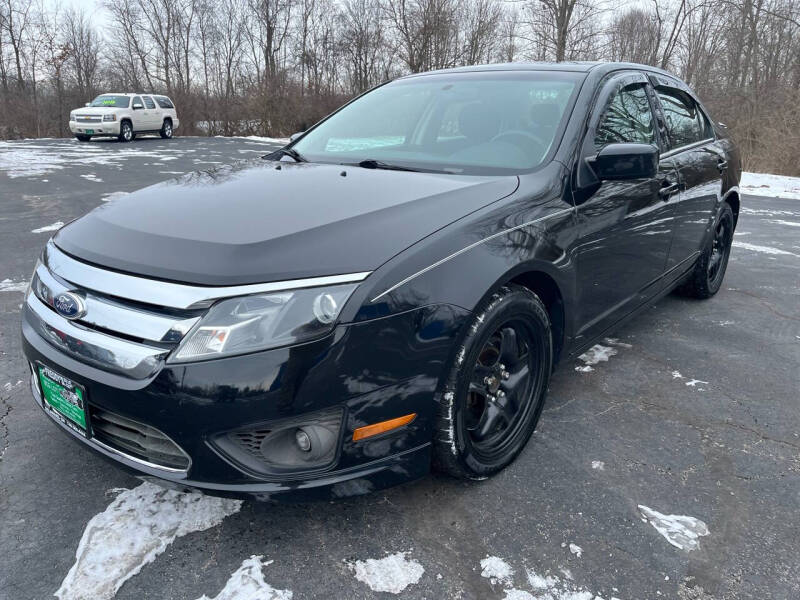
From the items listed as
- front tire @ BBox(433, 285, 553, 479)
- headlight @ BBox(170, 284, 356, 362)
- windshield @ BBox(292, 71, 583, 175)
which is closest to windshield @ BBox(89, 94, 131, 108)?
windshield @ BBox(292, 71, 583, 175)

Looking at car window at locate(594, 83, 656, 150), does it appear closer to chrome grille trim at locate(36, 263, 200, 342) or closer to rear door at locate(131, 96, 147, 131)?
chrome grille trim at locate(36, 263, 200, 342)

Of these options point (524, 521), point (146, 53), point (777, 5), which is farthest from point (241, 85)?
point (524, 521)

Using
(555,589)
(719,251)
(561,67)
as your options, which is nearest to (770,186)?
(719,251)

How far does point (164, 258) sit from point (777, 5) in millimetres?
24704

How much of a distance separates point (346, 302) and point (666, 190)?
228cm

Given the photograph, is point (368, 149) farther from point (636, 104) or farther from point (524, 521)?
point (524, 521)

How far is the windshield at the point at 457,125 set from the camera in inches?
101

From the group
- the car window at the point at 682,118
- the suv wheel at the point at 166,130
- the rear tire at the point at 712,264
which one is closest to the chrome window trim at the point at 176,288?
the car window at the point at 682,118

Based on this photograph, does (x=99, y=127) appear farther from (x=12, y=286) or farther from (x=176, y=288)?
(x=176, y=288)

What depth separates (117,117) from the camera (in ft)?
65.1

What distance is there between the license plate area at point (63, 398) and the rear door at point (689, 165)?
3.05m

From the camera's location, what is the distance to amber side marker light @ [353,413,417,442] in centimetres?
171

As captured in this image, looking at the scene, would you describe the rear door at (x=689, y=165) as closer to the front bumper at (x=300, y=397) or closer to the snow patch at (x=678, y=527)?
the snow patch at (x=678, y=527)

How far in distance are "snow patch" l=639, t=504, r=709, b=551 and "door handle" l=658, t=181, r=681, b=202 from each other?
1726mm
